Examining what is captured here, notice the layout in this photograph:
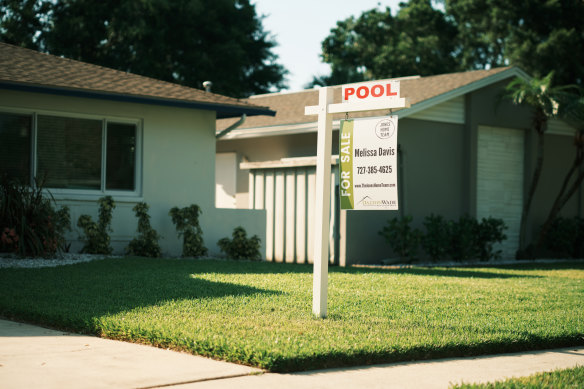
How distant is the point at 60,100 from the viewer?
43.1ft

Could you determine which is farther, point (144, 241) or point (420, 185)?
point (420, 185)

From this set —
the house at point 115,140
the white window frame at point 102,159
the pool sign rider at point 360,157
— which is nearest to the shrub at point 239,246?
the house at point 115,140

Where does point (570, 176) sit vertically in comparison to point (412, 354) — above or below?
above

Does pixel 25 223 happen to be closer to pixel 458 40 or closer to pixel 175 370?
pixel 175 370

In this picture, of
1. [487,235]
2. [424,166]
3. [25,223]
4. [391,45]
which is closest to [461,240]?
[487,235]

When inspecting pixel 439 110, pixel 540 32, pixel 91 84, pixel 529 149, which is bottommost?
pixel 529 149

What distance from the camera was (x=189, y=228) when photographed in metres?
13.6

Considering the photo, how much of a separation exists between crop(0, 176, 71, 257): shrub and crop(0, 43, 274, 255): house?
3.96 feet

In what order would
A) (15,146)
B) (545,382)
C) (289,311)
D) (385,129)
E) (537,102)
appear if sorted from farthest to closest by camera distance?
(537,102) < (15,146) < (289,311) < (385,129) < (545,382)

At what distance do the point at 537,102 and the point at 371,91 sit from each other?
11431 millimetres

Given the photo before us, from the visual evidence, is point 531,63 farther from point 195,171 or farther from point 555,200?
point 195,171

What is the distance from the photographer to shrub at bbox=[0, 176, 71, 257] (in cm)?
1130

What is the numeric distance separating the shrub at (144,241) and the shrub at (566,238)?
34.4 ft

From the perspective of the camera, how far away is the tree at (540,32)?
2805cm
